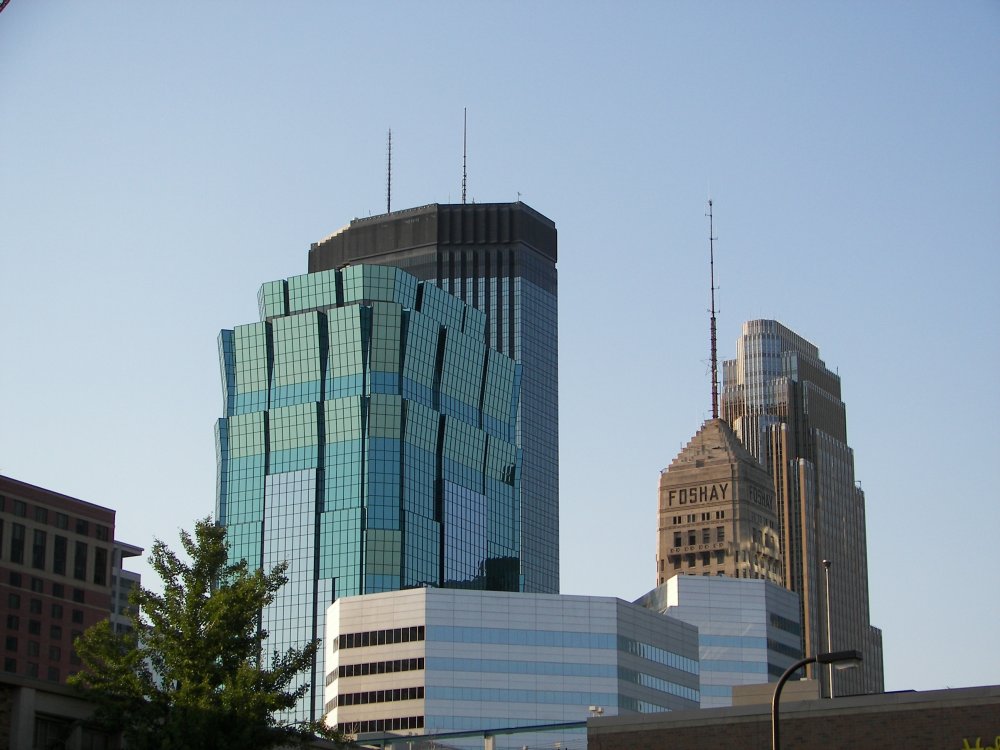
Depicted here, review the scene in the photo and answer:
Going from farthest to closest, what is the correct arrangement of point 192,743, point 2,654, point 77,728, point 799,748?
point 2,654, point 799,748, point 77,728, point 192,743

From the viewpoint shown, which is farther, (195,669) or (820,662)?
(195,669)

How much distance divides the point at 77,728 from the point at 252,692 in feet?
24.8

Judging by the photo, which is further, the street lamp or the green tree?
the green tree

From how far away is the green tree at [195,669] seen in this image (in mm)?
63531

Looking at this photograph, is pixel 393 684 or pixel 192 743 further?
pixel 393 684

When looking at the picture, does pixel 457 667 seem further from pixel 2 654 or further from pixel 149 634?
pixel 149 634

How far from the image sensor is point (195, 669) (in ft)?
215

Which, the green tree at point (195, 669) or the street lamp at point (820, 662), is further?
the green tree at point (195, 669)

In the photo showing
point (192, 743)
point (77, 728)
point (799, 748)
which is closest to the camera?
point (192, 743)

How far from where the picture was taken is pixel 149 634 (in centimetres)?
6806

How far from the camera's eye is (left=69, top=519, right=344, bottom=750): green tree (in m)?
63.5

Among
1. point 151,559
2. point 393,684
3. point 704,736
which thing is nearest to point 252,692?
point 151,559

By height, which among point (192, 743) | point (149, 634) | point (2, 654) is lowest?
point (192, 743)

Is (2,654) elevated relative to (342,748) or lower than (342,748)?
elevated
